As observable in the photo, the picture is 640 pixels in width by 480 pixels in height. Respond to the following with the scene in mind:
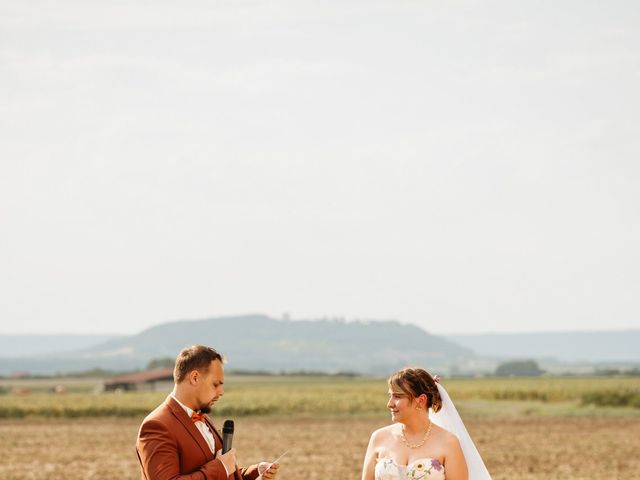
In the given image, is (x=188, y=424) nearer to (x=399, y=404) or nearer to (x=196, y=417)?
(x=196, y=417)

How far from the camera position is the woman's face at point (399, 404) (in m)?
6.84

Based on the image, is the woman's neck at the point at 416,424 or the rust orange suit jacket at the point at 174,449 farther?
the woman's neck at the point at 416,424

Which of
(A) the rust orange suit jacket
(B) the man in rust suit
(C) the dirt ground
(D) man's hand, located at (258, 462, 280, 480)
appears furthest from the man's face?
(C) the dirt ground

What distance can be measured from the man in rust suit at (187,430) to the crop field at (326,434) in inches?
700

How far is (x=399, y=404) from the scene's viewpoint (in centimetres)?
684

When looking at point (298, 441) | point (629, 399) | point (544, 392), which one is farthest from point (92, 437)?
point (544, 392)

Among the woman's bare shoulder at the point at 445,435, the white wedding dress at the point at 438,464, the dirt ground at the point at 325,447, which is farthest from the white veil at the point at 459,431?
the dirt ground at the point at 325,447

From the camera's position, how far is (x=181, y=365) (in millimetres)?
6062

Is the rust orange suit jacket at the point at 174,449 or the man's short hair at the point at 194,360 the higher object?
the man's short hair at the point at 194,360

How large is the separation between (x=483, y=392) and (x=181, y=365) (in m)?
68.8

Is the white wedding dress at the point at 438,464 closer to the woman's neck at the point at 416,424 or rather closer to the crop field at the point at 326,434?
the woman's neck at the point at 416,424

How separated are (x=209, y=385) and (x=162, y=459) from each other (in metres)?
0.44

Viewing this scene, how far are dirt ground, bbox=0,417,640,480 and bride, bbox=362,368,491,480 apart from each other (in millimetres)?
16745

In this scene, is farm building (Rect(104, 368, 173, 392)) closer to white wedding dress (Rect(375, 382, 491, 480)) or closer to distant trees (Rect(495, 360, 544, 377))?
distant trees (Rect(495, 360, 544, 377))
